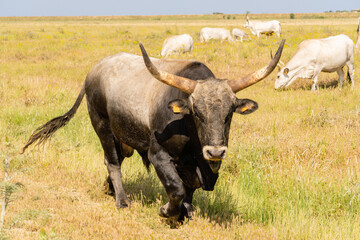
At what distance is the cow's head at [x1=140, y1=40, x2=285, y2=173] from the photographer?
3758 millimetres

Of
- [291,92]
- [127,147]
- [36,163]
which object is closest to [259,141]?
[127,147]

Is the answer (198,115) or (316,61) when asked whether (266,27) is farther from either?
(198,115)

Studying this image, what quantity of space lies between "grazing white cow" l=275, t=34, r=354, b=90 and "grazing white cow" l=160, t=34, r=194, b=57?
796 centimetres

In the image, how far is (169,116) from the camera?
4.35 metres

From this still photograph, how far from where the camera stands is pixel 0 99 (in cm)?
1038

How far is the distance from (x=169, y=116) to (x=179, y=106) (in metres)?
0.36

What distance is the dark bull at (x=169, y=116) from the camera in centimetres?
391

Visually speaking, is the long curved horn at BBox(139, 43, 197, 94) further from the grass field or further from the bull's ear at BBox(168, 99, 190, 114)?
the grass field

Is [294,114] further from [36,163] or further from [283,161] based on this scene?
[36,163]

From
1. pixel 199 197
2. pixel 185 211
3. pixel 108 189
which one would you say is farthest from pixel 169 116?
pixel 108 189

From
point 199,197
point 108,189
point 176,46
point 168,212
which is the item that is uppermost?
point 168,212

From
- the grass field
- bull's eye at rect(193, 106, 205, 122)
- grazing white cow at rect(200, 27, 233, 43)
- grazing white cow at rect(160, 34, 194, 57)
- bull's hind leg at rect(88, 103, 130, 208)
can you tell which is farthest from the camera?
grazing white cow at rect(200, 27, 233, 43)

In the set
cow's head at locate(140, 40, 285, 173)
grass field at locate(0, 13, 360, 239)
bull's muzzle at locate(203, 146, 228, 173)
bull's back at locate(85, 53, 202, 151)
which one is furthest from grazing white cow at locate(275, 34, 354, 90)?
bull's muzzle at locate(203, 146, 228, 173)

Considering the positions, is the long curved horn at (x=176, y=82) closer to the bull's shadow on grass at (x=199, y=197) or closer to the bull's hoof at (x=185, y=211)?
the bull's shadow on grass at (x=199, y=197)
